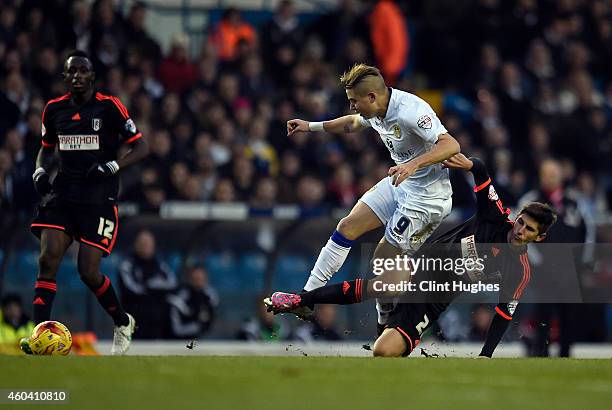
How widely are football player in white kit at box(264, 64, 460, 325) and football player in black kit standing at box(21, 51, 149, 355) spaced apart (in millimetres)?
1387

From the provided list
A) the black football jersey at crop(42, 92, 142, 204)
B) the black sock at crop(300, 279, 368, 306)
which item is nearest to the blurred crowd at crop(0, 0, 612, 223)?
the black football jersey at crop(42, 92, 142, 204)

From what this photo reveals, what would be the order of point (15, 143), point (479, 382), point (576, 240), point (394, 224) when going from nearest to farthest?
point (479, 382) < point (394, 224) < point (576, 240) < point (15, 143)

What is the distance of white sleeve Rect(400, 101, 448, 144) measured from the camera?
9.93 m

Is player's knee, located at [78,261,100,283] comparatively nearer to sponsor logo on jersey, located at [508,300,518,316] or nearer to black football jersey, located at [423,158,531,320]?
black football jersey, located at [423,158,531,320]

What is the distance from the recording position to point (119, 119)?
34.9 ft

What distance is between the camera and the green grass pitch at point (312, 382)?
6.76m

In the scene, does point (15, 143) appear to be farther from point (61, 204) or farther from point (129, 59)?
point (61, 204)

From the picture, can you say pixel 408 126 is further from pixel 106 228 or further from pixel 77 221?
pixel 77 221

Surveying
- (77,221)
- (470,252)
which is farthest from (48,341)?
(470,252)

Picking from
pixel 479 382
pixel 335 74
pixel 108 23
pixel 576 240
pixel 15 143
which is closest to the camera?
pixel 479 382

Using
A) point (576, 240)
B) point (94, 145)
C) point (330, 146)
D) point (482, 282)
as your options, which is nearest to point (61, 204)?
point (94, 145)

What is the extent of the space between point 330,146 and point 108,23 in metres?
3.18

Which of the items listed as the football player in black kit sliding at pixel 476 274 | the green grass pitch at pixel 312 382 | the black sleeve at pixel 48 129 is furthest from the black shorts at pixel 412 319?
the black sleeve at pixel 48 129

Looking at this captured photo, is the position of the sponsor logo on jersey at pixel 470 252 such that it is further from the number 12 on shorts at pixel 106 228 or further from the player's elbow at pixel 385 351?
the number 12 on shorts at pixel 106 228
